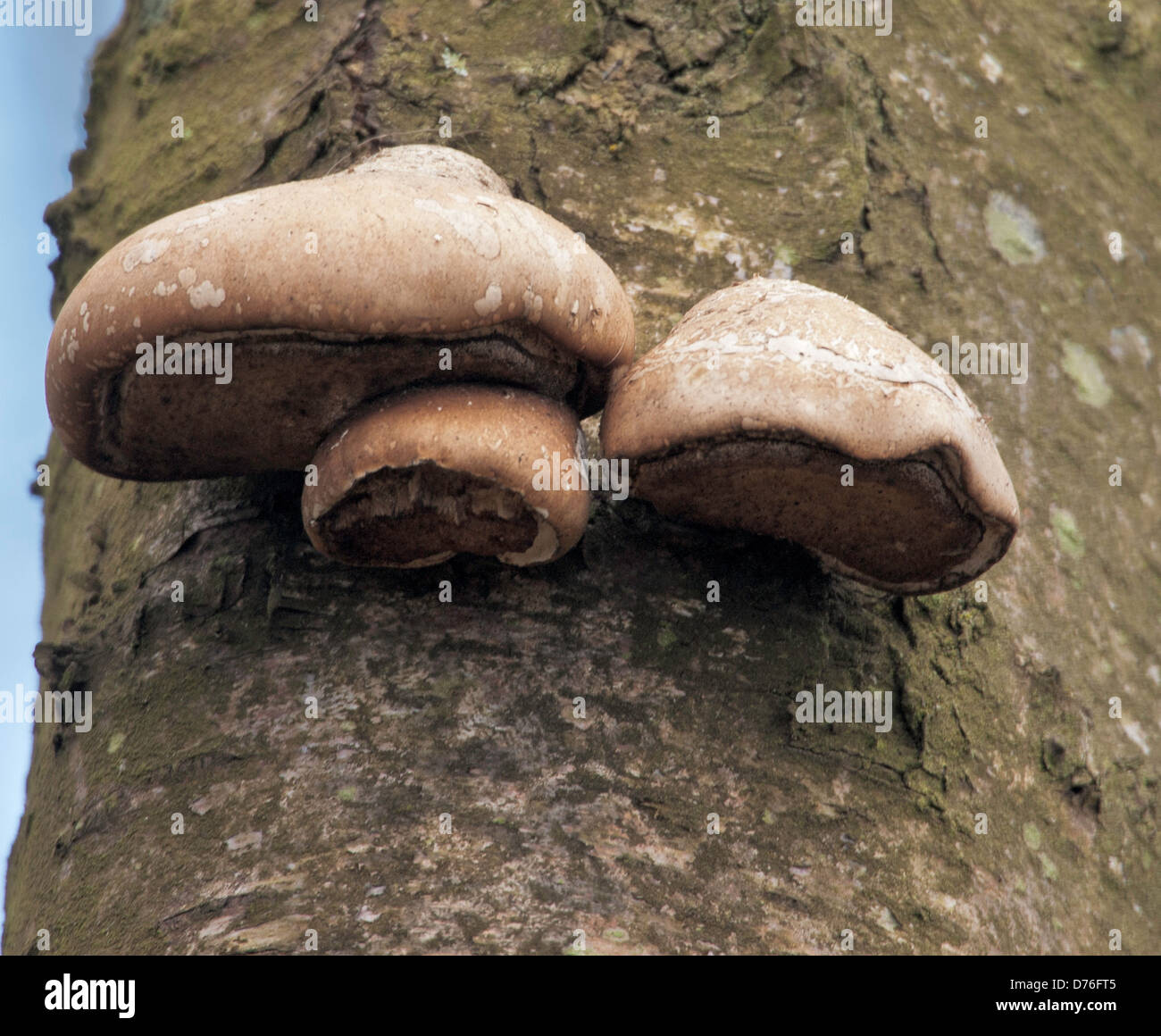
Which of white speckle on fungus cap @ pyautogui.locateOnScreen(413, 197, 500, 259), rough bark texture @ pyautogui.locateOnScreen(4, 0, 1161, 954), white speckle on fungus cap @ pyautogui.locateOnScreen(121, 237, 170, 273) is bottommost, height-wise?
rough bark texture @ pyautogui.locateOnScreen(4, 0, 1161, 954)

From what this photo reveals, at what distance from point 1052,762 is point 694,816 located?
1.19 m

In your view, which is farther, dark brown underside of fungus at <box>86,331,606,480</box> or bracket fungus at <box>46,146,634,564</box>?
dark brown underside of fungus at <box>86,331,606,480</box>

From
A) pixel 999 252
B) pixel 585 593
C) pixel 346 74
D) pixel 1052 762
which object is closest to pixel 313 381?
pixel 585 593

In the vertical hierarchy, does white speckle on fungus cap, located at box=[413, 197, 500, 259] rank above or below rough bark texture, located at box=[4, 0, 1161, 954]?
above

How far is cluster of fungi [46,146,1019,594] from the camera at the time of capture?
8.24ft

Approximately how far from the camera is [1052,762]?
325 centimetres

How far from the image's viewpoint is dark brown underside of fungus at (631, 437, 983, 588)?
8.75 ft

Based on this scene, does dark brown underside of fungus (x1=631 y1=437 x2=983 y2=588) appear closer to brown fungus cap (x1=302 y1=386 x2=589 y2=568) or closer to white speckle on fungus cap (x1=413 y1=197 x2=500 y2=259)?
brown fungus cap (x1=302 y1=386 x2=589 y2=568)

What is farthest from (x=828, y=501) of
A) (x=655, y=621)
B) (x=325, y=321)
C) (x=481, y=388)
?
(x=325, y=321)

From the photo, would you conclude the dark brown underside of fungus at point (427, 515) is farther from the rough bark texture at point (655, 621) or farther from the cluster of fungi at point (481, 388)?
the rough bark texture at point (655, 621)

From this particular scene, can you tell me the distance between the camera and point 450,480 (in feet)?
8.90

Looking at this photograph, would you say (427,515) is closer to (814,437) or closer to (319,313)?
(319,313)

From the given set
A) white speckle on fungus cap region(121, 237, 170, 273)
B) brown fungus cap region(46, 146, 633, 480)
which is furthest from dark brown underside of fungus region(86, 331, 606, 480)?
white speckle on fungus cap region(121, 237, 170, 273)

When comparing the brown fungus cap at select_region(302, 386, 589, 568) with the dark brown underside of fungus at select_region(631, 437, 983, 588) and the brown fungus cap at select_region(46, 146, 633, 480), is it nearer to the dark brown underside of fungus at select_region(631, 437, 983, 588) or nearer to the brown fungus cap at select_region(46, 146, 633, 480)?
the brown fungus cap at select_region(46, 146, 633, 480)
